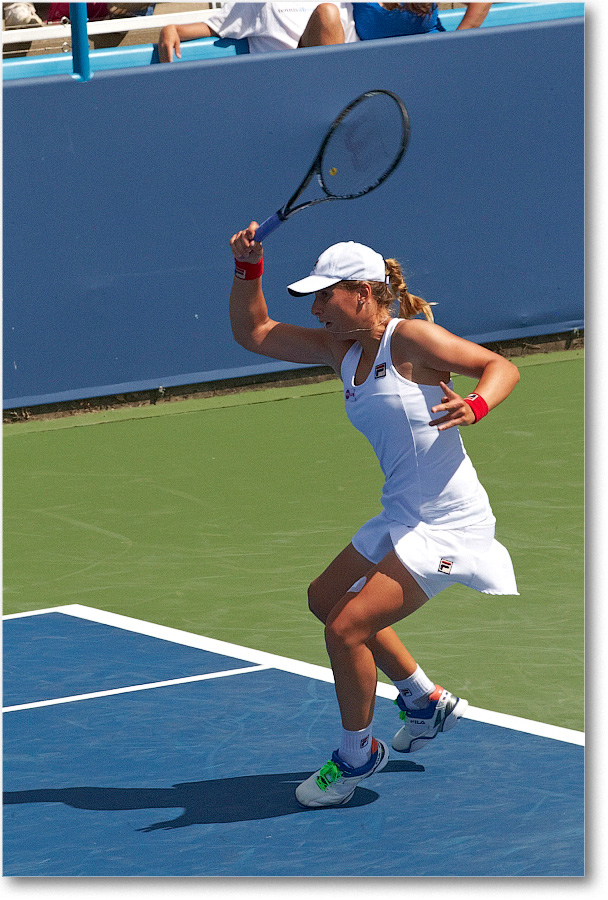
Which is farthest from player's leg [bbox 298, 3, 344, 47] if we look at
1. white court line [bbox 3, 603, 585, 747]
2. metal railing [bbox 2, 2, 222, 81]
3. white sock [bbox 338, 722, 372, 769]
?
white sock [bbox 338, 722, 372, 769]

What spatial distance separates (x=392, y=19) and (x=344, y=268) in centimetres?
533

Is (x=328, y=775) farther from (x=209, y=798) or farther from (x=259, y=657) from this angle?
(x=259, y=657)

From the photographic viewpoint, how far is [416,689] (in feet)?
16.0

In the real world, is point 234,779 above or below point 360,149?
below

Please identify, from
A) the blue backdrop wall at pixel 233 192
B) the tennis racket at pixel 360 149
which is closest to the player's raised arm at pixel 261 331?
the tennis racket at pixel 360 149

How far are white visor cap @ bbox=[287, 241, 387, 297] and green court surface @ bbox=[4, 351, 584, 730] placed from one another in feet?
5.26

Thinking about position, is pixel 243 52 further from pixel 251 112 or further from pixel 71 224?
pixel 71 224

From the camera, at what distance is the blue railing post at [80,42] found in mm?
8969

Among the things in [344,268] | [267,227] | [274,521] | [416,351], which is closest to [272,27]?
[274,521]

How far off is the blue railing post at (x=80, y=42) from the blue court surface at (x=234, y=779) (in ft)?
13.8

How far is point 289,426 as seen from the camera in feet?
29.9

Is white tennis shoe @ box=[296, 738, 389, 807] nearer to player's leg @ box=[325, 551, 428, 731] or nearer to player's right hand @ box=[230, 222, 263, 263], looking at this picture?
player's leg @ box=[325, 551, 428, 731]

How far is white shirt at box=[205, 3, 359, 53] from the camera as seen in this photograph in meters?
9.38

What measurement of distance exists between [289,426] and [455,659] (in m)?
3.58
